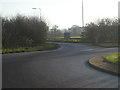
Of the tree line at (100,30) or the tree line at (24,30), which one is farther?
the tree line at (100,30)

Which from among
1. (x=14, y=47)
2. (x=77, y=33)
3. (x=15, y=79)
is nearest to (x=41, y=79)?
(x=15, y=79)

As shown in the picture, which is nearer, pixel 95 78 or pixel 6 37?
pixel 95 78

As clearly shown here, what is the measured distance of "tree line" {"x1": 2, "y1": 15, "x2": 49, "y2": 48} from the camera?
24722mm

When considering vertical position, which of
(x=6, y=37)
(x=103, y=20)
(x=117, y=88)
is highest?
(x=103, y=20)

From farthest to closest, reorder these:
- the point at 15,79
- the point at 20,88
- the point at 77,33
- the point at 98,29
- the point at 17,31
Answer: the point at 77,33 < the point at 98,29 < the point at 17,31 < the point at 15,79 < the point at 20,88

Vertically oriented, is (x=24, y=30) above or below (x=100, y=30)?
below

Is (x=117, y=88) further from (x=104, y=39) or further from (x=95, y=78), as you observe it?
(x=104, y=39)

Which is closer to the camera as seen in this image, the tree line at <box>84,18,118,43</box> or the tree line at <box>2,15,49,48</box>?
the tree line at <box>2,15,49,48</box>

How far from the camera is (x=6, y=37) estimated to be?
21.7 meters

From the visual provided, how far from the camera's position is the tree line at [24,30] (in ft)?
81.1

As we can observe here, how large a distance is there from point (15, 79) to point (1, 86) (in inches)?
41.4

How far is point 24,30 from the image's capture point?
92.4ft

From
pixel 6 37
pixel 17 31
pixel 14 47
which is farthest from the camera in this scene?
pixel 17 31

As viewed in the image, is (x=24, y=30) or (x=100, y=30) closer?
(x=24, y=30)
